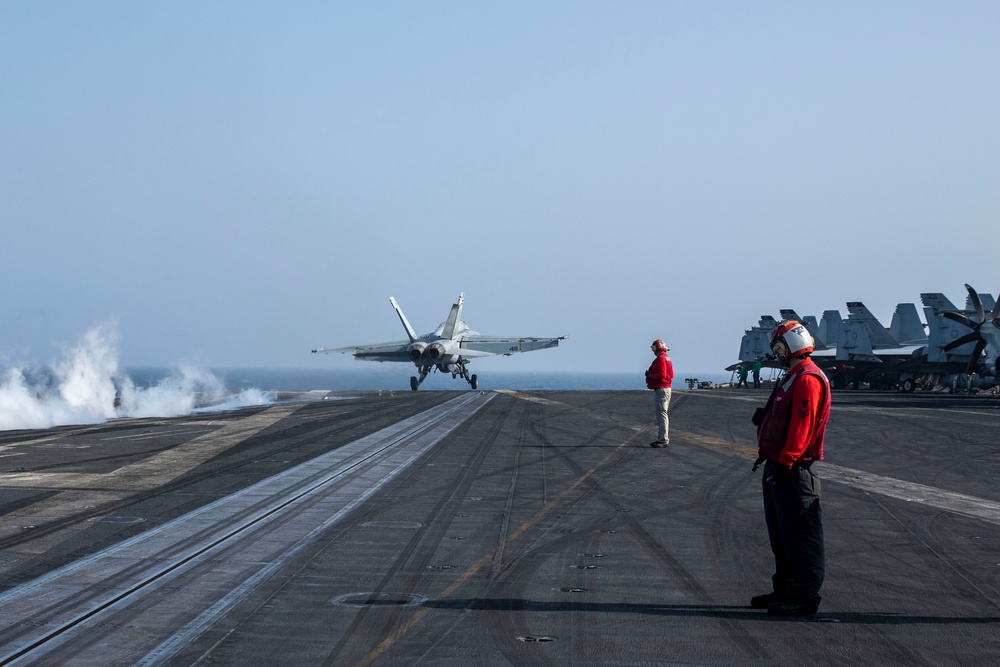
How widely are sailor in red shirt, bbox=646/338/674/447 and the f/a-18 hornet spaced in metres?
33.8

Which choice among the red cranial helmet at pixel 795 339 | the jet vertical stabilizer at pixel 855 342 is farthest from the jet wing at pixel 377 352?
the red cranial helmet at pixel 795 339

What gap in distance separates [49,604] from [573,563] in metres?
4.49

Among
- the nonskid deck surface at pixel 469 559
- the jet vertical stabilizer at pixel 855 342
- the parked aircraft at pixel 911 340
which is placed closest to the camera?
the nonskid deck surface at pixel 469 559

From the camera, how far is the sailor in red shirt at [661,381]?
20328 mm

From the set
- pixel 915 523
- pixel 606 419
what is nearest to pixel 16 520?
pixel 915 523

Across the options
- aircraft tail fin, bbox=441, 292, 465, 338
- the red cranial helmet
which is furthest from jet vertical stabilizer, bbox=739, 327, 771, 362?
the red cranial helmet

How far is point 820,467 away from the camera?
16594mm

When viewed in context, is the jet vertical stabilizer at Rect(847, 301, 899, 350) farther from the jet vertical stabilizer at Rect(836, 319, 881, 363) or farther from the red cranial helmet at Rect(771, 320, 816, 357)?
the red cranial helmet at Rect(771, 320, 816, 357)

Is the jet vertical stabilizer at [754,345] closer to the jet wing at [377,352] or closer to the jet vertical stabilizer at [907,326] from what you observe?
the jet vertical stabilizer at [907,326]

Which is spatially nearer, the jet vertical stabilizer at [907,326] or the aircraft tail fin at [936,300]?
the aircraft tail fin at [936,300]

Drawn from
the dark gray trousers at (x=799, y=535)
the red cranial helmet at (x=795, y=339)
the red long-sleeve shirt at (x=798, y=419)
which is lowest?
the dark gray trousers at (x=799, y=535)

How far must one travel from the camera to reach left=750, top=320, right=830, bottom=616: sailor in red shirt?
6.71 metres

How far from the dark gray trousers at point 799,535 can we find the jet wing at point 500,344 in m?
53.3

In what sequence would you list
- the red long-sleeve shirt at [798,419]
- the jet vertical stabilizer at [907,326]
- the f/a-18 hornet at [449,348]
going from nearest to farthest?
the red long-sleeve shirt at [798,419], the f/a-18 hornet at [449,348], the jet vertical stabilizer at [907,326]
